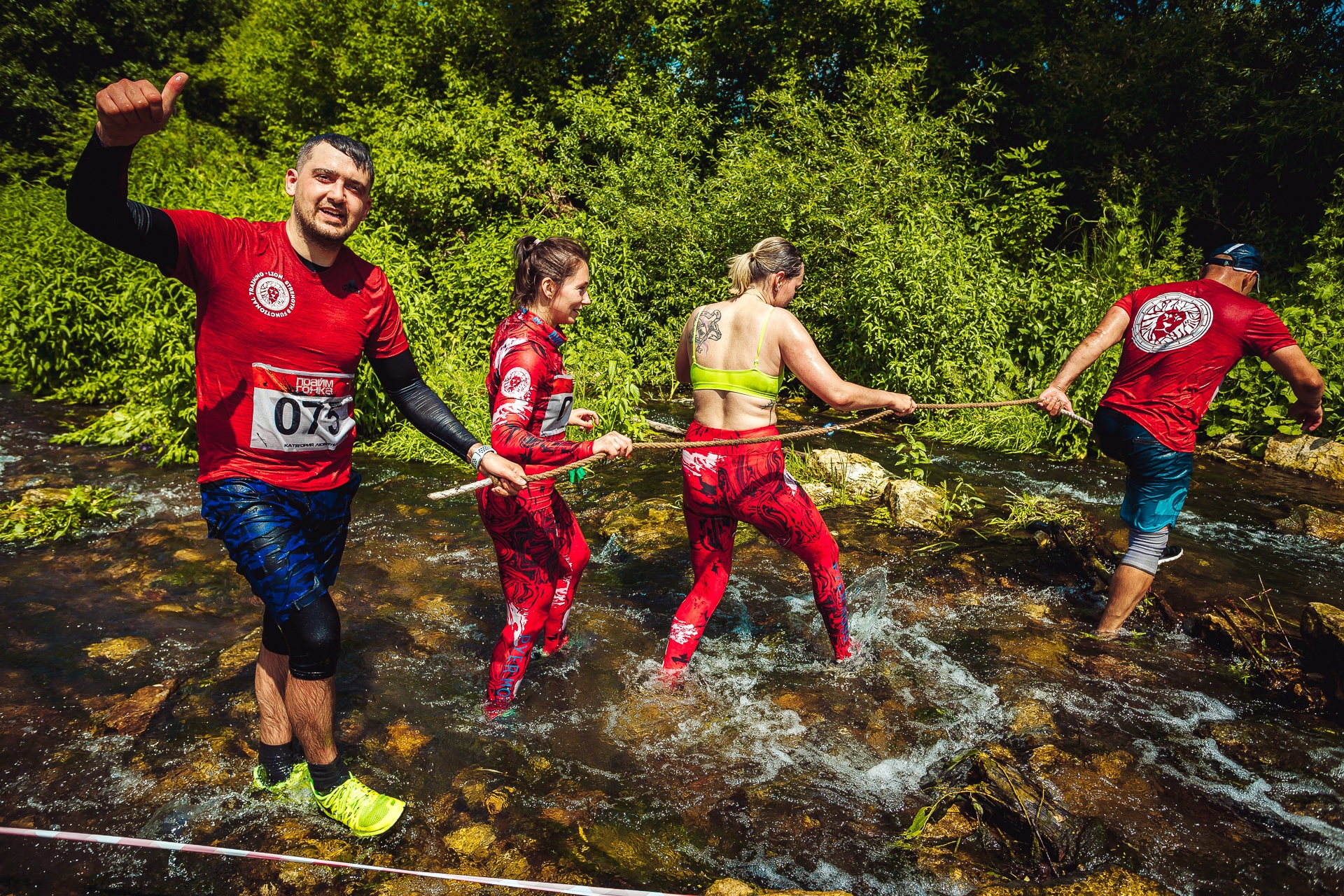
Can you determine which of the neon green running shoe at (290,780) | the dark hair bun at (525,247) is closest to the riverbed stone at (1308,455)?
the dark hair bun at (525,247)

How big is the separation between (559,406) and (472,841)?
172 centimetres

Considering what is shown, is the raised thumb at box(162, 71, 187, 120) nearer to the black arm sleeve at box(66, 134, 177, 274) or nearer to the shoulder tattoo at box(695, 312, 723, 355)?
the black arm sleeve at box(66, 134, 177, 274)

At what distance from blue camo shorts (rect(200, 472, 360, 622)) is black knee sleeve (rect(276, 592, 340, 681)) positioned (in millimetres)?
31

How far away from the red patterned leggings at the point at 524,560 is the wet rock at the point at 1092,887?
2029 mm

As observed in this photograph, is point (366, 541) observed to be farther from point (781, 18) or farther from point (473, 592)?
point (781, 18)

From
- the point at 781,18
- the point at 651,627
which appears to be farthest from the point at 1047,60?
the point at 651,627

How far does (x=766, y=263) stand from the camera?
360cm

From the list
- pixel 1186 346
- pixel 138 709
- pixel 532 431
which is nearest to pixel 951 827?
pixel 532 431

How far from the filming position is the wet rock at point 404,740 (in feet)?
11.3

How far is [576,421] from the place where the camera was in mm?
3613

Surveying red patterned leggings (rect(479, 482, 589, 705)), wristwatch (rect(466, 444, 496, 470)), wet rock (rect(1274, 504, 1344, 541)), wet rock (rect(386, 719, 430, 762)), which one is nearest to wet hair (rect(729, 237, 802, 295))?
red patterned leggings (rect(479, 482, 589, 705))

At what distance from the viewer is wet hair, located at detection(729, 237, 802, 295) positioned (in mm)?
3598

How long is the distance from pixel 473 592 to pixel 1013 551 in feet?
13.0

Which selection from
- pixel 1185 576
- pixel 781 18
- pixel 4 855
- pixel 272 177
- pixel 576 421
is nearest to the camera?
pixel 4 855
